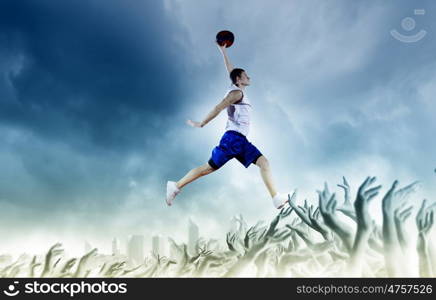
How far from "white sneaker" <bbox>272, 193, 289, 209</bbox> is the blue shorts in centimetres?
60

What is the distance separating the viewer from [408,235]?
4758 mm

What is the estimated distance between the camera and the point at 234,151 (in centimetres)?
586

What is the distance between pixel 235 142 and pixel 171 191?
3.88ft

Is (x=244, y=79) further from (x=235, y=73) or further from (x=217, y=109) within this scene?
(x=217, y=109)

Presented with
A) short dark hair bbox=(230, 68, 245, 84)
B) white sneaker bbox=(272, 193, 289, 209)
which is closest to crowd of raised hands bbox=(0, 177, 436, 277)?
white sneaker bbox=(272, 193, 289, 209)

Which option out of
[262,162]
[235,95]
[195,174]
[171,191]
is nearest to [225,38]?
[235,95]

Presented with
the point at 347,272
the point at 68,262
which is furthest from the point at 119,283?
the point at 347,272

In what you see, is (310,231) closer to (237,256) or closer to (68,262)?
(237,256)

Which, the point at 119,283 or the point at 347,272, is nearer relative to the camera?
the point at 119,283

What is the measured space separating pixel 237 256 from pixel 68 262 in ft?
7.36

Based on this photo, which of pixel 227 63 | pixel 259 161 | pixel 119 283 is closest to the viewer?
pixel 119 283

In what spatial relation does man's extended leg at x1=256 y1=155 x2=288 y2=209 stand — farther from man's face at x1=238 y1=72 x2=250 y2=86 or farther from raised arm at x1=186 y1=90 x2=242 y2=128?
man's face at x1=238 y1=72 x2=250 y2=86

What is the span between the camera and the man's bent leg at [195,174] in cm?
597

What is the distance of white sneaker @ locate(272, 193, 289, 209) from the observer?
5.64 metres
